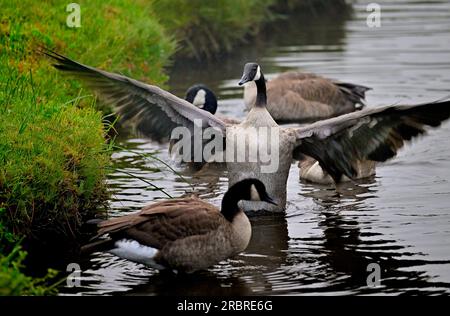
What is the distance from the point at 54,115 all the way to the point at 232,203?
2017 millimetres

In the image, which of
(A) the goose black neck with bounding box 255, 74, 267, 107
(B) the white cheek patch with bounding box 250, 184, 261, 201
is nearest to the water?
(B) the white cheek patch with bounding box 250, 184, 261, 201

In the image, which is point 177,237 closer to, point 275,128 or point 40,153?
point 40,153

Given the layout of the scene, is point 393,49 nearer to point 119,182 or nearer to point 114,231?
point 119,182

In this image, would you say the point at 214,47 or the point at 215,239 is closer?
the point at 215,239

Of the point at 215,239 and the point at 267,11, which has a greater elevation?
the point at 267,11

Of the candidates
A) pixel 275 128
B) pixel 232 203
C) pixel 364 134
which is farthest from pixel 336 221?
pixel 232 203

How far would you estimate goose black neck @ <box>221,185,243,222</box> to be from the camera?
786cm

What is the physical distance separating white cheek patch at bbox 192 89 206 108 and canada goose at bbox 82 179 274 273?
16.9ft

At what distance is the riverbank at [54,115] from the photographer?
26.2 ft

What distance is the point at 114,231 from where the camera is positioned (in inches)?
298

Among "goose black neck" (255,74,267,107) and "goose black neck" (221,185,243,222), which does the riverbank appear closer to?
"goose black neck" (221,185,243,222)

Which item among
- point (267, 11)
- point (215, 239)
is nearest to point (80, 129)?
point (215, 239)

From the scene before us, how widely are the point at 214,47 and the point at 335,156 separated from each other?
353 inches
